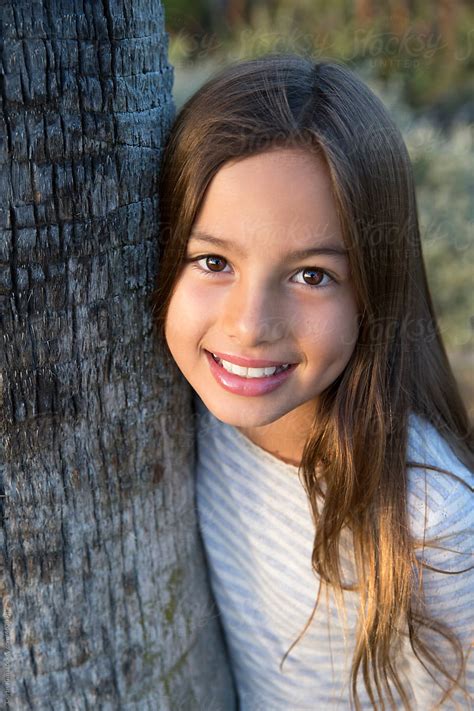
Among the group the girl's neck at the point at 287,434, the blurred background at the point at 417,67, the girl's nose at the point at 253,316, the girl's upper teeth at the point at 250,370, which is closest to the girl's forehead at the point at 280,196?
the girl's nose at the point at 253,316

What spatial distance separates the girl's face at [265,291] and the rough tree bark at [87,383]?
10 centimetres

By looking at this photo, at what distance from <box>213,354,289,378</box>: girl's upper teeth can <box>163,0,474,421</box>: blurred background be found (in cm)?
219

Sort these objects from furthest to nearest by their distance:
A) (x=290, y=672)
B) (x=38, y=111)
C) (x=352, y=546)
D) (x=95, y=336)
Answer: (x=290, y=672), (x=352, y=546), (x=95, y=336), (x=38, y=111)

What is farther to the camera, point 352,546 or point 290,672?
point 290,672

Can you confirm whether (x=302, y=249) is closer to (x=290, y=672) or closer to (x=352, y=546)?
(x=352, y=546)

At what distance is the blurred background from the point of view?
501 cm

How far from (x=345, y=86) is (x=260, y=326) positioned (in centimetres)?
55

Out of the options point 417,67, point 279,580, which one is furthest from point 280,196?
point 417,67

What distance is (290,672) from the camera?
2041 millimetres

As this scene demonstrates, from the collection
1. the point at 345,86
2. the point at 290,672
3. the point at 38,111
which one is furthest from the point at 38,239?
the point at 290,672

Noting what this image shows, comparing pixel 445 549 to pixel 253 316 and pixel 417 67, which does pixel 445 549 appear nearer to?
pixel 253 316

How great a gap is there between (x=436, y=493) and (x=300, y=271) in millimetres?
563

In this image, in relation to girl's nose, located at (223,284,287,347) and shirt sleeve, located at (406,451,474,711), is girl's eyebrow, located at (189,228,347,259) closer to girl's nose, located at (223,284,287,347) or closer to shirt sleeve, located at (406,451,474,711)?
girl's nose, located at (223,284,287,347)

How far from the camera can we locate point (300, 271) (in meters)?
1.62
